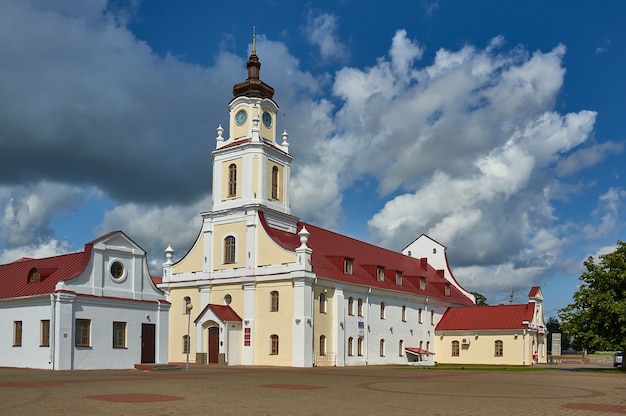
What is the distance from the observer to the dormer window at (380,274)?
56231 mm

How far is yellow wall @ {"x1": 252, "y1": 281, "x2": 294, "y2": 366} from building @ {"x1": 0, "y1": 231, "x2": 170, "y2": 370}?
32.5 ft

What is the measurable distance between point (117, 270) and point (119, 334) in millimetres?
3432

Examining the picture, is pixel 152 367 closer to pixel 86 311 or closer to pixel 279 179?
pixel 86 311

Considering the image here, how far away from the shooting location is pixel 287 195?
5362 cm

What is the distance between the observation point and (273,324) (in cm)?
4759

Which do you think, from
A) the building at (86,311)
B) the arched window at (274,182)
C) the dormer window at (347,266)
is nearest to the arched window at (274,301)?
the dormer window at (347,266)

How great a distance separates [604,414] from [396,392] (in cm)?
735

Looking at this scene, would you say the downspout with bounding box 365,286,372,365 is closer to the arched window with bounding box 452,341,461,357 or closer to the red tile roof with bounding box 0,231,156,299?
the arched window with bounding box 452,341,461,357

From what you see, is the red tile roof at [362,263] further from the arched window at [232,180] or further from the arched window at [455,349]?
the arched window at [455,349]

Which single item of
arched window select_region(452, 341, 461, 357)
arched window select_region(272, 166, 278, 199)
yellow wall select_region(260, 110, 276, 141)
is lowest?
arched window select_region(452, 341, 461, 357)

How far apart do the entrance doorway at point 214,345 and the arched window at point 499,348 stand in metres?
27.6

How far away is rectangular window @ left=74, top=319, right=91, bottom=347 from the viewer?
114 feet

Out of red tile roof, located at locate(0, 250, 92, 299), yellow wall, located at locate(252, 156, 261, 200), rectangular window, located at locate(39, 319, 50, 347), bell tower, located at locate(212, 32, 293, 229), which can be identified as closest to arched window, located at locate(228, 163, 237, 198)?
bell tower, located at locate(212, 32, 293, 229)

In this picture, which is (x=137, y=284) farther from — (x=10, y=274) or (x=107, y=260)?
(x=10, y=274)
